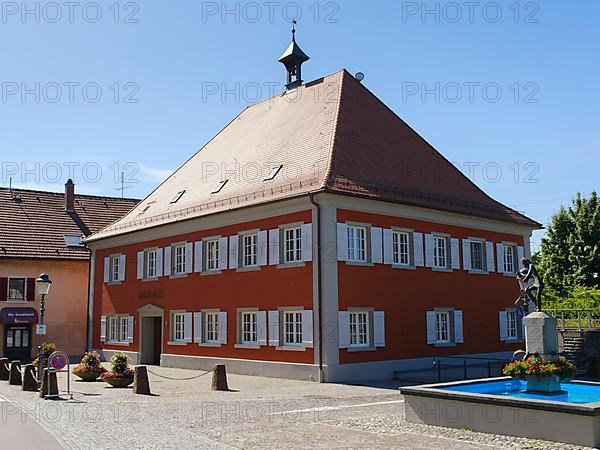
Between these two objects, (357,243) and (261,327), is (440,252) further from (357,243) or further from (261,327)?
(261,327)

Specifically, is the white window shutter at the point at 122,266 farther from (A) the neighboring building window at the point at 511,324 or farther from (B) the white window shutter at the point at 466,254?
(A) the neighboring building window at the point at 511,324

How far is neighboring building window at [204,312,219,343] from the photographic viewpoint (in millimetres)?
26219

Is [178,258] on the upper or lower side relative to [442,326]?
upper

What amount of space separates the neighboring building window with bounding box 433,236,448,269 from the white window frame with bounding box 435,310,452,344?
67.9 inches

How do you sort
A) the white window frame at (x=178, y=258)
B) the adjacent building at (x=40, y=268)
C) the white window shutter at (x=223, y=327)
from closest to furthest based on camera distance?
Result: 1. the white window shutter at (x=223, y=327)
2. the white window frame at (x=178, y=258)
3. the adjacent building at (x=40, y=268)

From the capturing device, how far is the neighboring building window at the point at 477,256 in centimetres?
2712

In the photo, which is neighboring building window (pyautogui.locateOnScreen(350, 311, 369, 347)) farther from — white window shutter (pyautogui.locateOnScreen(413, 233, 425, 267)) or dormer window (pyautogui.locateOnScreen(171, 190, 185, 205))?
dormer window (pyautogui.locateOnScreen(171, 190, 185, 205))

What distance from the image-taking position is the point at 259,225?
2431cm

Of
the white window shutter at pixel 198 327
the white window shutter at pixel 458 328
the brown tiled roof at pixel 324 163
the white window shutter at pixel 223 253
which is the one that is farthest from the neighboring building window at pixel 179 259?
the white window shutter at pixel 458 328

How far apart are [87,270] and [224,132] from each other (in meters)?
11.3

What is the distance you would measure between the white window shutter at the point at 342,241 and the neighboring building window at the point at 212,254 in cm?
620

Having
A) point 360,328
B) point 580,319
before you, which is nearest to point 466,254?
point 360,328

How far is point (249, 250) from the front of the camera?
2495 cm

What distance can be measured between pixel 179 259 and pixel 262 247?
599cm
